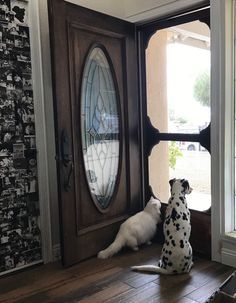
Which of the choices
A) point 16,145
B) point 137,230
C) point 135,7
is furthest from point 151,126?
point 16,145

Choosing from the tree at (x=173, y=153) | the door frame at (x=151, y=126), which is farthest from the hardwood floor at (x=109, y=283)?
the tree at (x=173, y=153)

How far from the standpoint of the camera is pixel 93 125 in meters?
2.96

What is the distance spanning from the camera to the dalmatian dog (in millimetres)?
2508

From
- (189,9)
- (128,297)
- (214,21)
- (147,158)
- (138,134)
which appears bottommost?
(128,297)

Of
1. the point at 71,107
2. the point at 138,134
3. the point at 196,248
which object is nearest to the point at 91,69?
the point at 71,107

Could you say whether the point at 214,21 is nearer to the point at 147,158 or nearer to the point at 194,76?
the point at 194,76

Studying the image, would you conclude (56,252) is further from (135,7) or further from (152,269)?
(135,7)

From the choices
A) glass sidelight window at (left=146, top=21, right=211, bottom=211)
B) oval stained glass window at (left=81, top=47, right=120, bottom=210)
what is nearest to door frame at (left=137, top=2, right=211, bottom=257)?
glass sidelight window at (left=146, top=21, right=211, bottom=211)

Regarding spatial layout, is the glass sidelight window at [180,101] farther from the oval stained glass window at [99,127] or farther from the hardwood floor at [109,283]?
the hardwood floor at [109,283]

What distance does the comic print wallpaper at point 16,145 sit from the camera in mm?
2598

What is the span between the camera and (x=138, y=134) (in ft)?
10.9

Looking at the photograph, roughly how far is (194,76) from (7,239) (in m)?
2.03

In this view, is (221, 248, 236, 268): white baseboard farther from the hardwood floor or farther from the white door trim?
the white door trim

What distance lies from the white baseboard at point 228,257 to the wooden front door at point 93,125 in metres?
0.93
